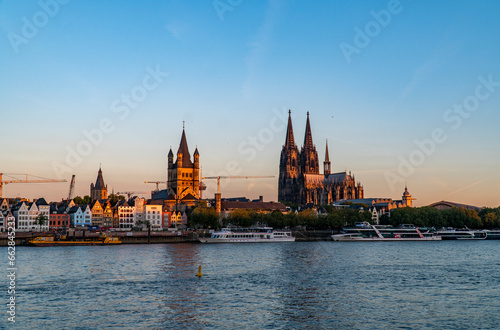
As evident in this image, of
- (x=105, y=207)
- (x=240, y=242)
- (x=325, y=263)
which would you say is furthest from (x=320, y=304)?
Result: (x=105, y=207)

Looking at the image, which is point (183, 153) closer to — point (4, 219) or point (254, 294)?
point (4, 219)

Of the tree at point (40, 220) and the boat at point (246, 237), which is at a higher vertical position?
the tree at point (40, 220)

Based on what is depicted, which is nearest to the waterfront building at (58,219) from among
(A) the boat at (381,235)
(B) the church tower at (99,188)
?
(B) the church tower at (99,188)

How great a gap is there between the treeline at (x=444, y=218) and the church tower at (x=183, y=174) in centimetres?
5853

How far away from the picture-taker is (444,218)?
504ft

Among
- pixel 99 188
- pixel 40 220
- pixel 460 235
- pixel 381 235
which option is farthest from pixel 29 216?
pixel 460 235

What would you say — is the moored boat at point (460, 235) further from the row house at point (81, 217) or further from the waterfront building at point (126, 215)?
the row house at point (81, 217)

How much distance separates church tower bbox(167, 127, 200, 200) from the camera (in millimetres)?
166875

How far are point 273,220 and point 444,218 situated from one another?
5224cm

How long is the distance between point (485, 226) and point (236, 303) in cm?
14456

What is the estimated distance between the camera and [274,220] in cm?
13488

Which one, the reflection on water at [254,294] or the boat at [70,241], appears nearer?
the reflection on water at [254,294]

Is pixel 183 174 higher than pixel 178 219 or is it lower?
higher

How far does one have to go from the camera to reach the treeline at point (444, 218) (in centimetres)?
15138
